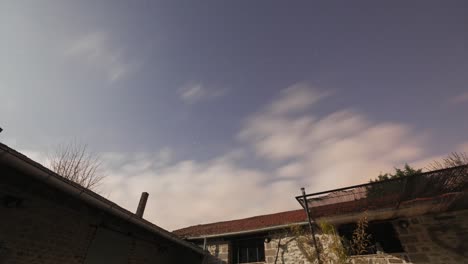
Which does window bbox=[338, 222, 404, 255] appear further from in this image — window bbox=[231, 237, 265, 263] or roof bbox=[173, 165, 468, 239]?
window bbox=[231, 237, 265, 263]

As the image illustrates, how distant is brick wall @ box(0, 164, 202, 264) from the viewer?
3826mm

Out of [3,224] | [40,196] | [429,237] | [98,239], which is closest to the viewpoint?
[3,224]

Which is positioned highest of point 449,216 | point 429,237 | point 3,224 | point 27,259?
point 449,216

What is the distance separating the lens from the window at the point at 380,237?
22.0ft

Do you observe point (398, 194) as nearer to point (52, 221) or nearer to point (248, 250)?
point (248, 250)

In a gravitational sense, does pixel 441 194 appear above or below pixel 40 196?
above

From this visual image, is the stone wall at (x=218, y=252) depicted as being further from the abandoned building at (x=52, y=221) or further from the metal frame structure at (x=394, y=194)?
the metal frame structure at (x=394, y=194)

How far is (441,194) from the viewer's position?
5.58 m

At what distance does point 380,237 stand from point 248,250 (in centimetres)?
479

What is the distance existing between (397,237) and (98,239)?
344 inches

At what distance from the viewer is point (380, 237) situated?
6.93 meters

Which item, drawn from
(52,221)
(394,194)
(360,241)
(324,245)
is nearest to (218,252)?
(324,245)

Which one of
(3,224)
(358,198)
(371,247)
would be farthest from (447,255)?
(3,224)

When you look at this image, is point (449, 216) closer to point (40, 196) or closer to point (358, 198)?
point (358, 198)
